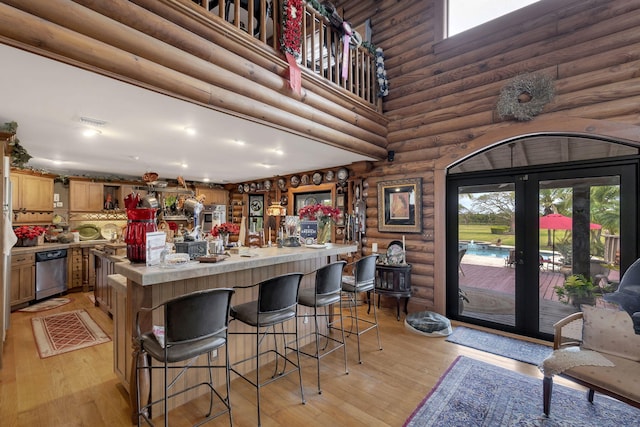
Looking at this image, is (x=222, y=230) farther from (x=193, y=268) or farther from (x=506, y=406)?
(x=506, y=406)

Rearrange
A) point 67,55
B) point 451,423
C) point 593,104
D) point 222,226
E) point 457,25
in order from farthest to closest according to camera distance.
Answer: point 457,25
point 593,104
point 222,226
point 451,423
point 67,55

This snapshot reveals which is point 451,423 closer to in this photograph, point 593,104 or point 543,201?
point 543,201

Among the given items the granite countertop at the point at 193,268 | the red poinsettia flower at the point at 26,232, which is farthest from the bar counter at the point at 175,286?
the red poinsettia flower at the point at 26,232

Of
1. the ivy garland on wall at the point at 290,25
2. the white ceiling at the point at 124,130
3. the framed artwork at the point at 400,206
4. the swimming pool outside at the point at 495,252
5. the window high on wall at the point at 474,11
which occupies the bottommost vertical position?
the swimming pool outside at the point at 495,252

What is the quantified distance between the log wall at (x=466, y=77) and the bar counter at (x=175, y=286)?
211cm

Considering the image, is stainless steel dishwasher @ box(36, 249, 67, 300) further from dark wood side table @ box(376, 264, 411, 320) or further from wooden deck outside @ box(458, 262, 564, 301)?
wooden deck outside @ box(458, 262, 564, 301)

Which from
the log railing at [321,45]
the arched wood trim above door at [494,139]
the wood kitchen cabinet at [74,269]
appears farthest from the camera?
the wood kitchen cabinet at [74,269]

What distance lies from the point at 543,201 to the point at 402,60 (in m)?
3.08

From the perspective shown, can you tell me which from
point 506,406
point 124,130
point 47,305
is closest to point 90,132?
point 124,130

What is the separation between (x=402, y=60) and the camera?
16.2 feet

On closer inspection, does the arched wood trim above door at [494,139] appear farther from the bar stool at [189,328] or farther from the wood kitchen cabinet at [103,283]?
the wood kitchen cabinet at [103,283]

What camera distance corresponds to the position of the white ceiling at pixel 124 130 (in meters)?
2.19

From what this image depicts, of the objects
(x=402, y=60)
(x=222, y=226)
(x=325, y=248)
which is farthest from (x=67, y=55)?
(x=402, y=60)

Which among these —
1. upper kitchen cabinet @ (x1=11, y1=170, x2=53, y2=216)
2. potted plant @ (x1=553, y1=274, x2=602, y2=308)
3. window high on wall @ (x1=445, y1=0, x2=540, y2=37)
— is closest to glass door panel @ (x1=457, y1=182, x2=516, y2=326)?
potted plant @ (x1=553, y1=274, x2=602, y2=308)
